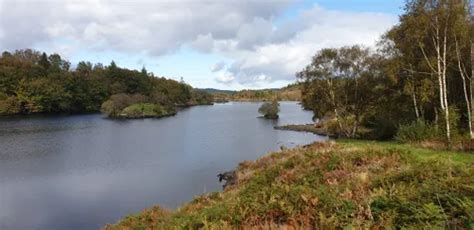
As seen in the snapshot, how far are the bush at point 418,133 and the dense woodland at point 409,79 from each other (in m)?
0.05

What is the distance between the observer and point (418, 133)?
24406mm

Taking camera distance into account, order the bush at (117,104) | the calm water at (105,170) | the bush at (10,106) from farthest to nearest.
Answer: the bush at (117,104), the bush at (10,106), the calm water at (105,170)

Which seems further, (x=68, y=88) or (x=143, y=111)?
(x=68, y=88)

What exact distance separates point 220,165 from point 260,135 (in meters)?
24.2

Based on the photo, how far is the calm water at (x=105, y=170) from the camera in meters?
23.6

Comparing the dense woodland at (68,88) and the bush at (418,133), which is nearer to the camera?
the bush at (418,133)

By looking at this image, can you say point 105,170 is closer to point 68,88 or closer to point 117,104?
point 117,104

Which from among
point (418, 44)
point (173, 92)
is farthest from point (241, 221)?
point (173, 92)

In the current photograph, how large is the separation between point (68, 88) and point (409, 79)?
112 metres

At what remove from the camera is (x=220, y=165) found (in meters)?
37.2

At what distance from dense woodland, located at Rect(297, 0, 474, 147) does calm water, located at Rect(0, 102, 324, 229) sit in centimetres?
959

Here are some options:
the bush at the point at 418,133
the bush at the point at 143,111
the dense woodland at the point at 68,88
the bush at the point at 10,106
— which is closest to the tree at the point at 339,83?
the bush at the point at 418,133

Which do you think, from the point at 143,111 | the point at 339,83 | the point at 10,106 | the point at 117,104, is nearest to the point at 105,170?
the point at 339,83

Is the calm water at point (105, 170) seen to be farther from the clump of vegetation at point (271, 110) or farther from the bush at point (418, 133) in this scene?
the clump of vegetation at point (271, 110)
